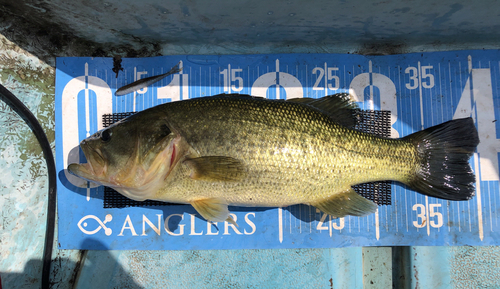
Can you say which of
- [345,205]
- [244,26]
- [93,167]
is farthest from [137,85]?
[345,205]

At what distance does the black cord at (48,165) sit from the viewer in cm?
214

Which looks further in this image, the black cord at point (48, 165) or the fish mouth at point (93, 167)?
the black cord at point (48, 165)

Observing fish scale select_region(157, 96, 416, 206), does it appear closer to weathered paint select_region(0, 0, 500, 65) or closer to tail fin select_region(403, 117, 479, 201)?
tail fin select_region(403, 117, 479, 201)

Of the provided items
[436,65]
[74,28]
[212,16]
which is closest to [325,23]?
[212,16]

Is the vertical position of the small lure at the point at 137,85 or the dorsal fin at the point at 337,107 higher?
the small lure at the point at 137,85

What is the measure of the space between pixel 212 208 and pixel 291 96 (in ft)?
3.60

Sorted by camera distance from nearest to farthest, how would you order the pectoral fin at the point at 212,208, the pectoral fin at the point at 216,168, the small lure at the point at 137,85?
1. the pectoral fin at the point at 216,168
2. the pectoral fin at the point at 212,208
3. the small lure at the point at 137,85

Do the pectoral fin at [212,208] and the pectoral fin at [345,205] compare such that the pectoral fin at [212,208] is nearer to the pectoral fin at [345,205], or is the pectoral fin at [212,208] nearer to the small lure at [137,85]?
the pectoral fin at [345,205]

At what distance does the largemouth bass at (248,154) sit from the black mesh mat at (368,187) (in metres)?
0.24

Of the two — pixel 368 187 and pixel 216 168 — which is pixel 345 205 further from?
pixel 216 168

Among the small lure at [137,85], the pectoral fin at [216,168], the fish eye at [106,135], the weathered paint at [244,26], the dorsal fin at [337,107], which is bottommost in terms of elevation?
the pectoral fin at [216,168]

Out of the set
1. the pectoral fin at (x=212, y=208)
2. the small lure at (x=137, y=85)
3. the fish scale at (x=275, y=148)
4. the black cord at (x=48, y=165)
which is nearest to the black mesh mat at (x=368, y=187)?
the small lure at (x=137, y=85)

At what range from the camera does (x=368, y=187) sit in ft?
7.11

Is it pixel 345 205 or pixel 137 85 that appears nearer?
pixel 345 205
